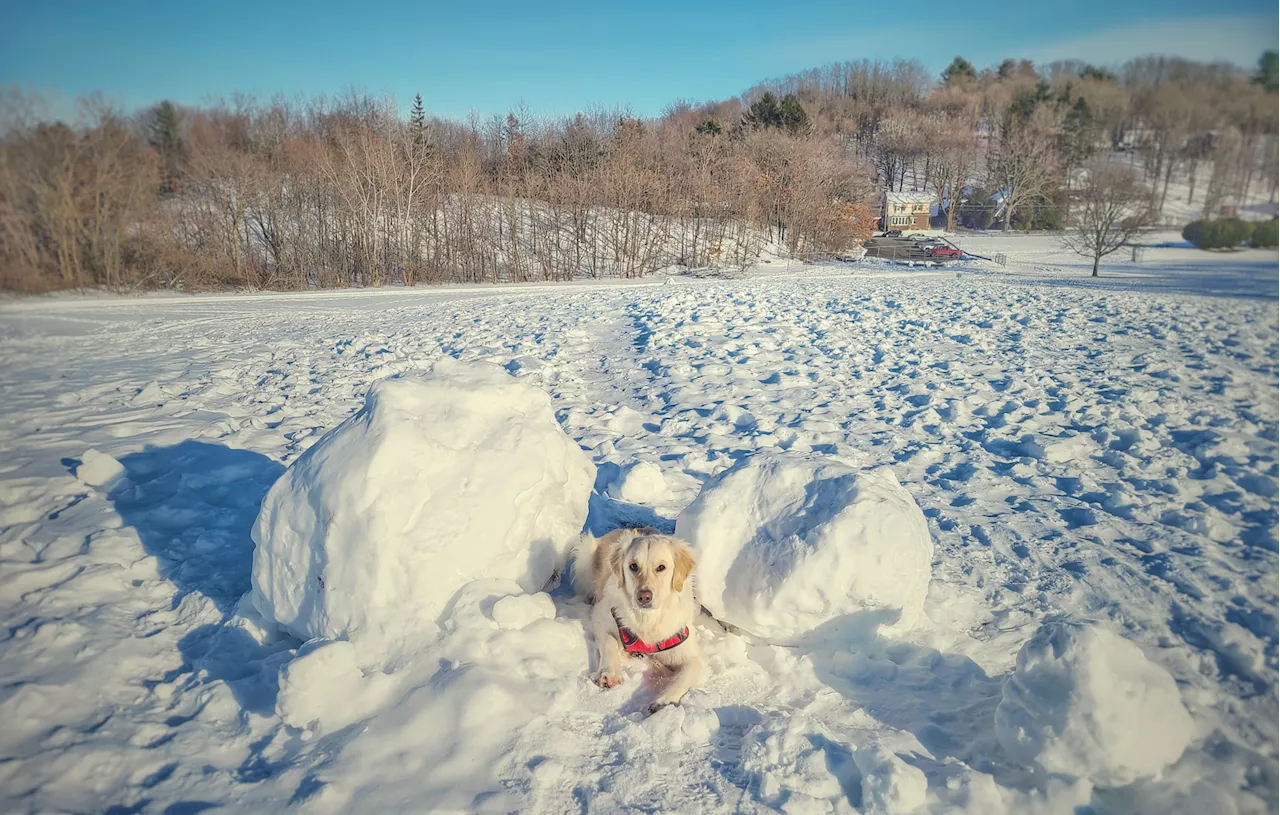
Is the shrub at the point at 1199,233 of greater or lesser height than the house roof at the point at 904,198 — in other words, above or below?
below

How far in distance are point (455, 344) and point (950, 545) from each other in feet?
32.5

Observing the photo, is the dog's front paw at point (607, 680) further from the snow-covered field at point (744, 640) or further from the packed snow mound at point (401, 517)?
the packed snow mound at point (401, 517)

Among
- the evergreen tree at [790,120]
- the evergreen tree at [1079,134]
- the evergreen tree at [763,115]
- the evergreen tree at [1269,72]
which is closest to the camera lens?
the evergreen tree at [1269,72]

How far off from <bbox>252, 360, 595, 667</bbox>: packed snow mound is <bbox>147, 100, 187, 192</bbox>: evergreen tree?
143 centimetres

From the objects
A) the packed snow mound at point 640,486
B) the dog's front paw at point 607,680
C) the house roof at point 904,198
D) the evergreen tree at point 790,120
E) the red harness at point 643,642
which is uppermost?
the evergreen tree at point 790,120

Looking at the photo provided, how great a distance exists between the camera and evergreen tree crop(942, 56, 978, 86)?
2855 mm

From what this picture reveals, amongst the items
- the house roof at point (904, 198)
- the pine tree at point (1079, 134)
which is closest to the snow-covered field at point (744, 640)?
the pine tree at point (1079, 134)

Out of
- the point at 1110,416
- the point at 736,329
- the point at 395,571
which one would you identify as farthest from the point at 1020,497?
the point at 736,329

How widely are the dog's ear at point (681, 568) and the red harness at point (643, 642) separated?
236mm

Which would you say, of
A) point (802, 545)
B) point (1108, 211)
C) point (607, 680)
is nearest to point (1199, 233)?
point (1108, 211)

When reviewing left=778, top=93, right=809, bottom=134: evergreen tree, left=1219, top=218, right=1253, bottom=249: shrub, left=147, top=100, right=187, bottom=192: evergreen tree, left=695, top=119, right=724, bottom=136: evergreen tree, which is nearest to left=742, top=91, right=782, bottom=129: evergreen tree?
left=778, top=93, right=809, bottom=134: evergreen tree

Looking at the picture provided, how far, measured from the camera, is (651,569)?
3.22 metres

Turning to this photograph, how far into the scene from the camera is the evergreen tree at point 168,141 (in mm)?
2266

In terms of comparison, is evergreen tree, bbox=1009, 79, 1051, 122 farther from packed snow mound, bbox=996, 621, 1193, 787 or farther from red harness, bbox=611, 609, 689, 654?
red harness, bbox=611, 609, 689, 654
